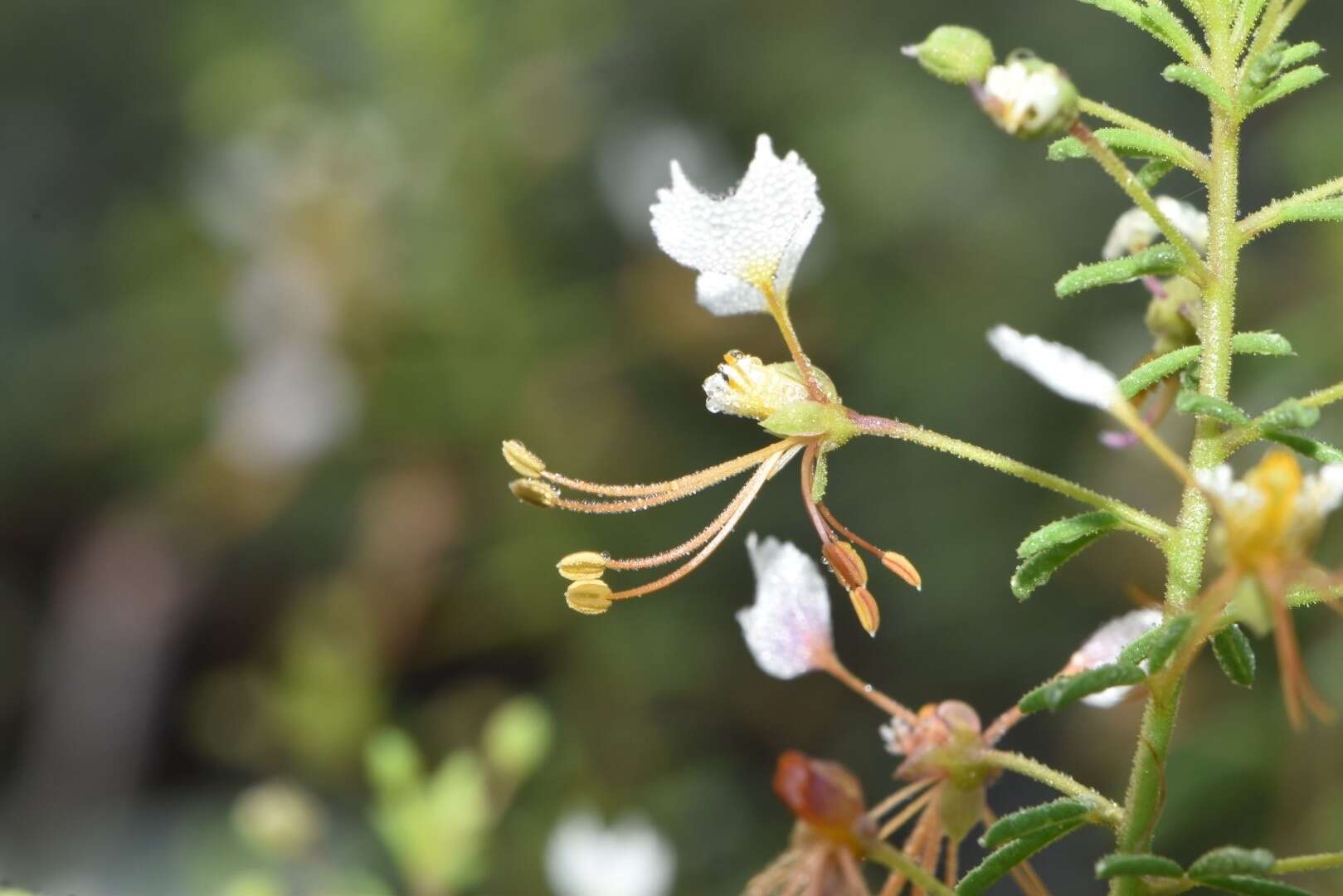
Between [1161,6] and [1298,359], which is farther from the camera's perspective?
[1298,359]

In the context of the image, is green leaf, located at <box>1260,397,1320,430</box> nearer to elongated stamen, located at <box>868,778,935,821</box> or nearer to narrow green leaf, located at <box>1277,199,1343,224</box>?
narrow green leaf, located at <box>1277,199,1343,224</box>

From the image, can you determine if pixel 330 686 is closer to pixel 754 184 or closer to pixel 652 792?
pixel 652 792

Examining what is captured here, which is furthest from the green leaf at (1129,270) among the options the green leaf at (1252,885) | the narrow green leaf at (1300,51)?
the green leaf at (1252,885)

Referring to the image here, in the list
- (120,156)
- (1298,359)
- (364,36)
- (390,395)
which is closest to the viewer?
(1298,359)

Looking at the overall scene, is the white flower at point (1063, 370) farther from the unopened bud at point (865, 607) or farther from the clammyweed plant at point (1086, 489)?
the unopened bud at point (865, 607)

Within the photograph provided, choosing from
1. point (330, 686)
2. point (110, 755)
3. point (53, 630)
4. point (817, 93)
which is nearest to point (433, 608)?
point (330, 686)

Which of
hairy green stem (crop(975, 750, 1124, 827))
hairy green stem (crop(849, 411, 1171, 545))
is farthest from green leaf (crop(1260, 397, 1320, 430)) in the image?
hairy green stem (crop(975, 750, 1124, 827))
